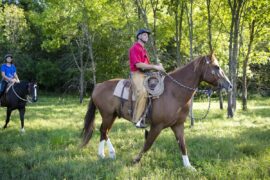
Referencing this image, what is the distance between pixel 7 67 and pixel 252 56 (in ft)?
57.2

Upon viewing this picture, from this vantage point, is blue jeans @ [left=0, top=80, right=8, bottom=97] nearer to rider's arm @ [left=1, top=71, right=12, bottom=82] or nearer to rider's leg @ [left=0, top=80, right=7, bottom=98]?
rider's leg @ [left=0, top=80, right=7, bottom=98]

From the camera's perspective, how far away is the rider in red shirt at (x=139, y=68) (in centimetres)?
746

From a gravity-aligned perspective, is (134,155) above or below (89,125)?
below

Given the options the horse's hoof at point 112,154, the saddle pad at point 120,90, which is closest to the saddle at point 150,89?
the saddle pad at point 120,90

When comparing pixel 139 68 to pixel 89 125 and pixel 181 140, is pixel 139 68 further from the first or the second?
pixel 89 125

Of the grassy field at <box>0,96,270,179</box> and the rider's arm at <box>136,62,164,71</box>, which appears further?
the rider's arm at <box>136,62,164,71</box>

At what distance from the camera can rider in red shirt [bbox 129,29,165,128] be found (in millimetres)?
7457

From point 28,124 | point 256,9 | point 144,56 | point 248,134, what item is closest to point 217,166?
point 144,56

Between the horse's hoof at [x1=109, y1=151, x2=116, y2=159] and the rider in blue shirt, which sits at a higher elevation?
the rider in blue shirt

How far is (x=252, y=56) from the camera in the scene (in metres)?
23.9

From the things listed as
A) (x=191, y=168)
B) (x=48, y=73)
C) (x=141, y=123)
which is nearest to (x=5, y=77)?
(x=141, y=123)

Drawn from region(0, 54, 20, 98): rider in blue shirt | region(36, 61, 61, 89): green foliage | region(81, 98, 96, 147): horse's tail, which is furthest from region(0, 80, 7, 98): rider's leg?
region(36, 61, 61, 89): green foliage

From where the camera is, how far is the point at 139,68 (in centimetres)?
775

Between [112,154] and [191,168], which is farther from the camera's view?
[112,154]
